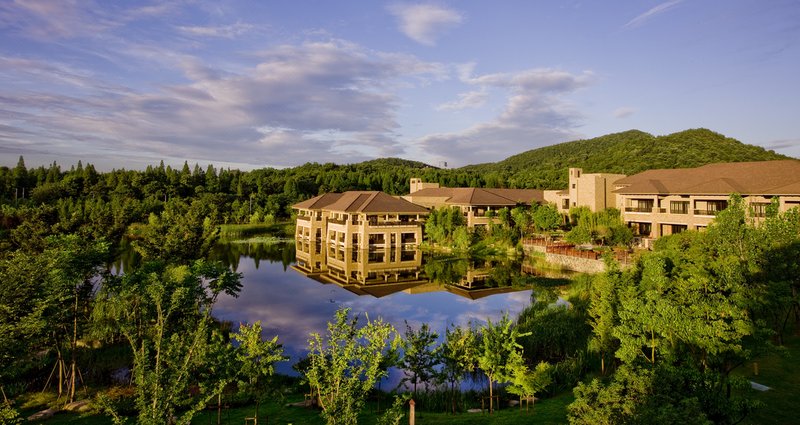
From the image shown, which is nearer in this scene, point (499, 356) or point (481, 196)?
point (499, 356)

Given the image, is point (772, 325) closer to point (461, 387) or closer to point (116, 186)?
point (461, 387)

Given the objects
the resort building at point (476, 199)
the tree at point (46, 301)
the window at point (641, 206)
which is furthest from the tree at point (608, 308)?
the resort building at point (476, 199)

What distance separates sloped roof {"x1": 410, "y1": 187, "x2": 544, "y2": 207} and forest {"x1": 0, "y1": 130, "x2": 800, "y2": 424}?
73.6 ft

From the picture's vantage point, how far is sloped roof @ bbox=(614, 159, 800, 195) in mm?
26484

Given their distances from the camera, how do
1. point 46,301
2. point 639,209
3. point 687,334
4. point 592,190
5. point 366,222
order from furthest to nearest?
point 592,190, point 366,222, point 639,209, point 46,301, point 687,334

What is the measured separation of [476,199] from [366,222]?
39.4 ft

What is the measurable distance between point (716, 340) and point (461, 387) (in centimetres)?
625

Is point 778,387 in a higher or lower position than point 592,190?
lower

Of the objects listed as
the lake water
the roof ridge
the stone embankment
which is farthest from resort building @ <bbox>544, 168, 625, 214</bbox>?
the roof ridge

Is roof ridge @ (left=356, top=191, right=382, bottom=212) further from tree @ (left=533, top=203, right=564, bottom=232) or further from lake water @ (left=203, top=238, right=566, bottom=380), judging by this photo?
tree @ (left=533, top=203, right=564, bottom=232)

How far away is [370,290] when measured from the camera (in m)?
23.9

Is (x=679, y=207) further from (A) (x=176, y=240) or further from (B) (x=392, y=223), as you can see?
(A) (x=176, y=240)

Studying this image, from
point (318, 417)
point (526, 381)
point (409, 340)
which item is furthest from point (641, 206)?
point (318, 417)

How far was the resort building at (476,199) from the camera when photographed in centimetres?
4175
